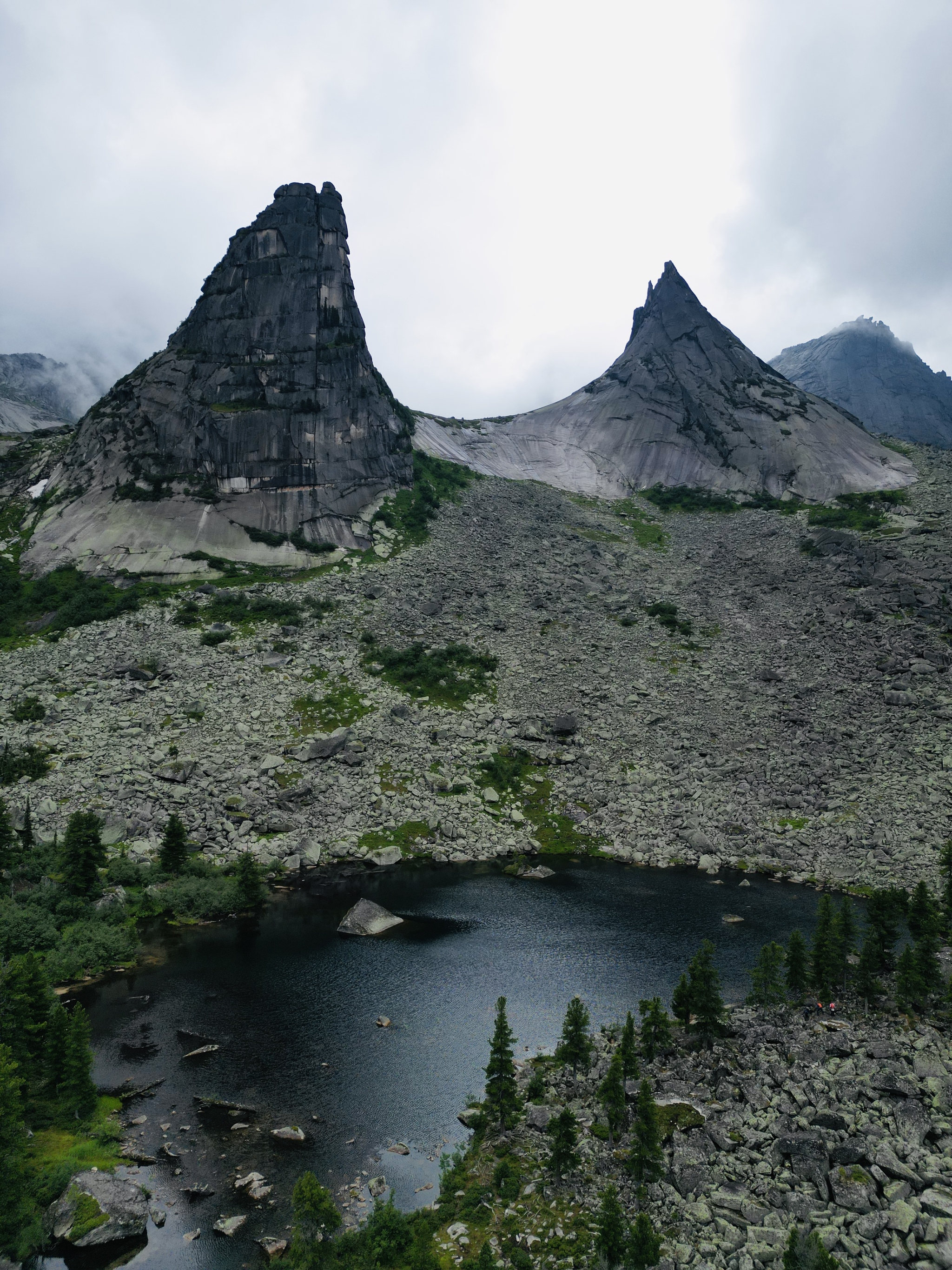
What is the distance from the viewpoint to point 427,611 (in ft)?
297

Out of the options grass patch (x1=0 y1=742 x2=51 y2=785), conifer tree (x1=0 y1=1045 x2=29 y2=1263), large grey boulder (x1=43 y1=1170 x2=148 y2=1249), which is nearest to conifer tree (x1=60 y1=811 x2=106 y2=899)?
grass patch (x1=0 y1=742 x2=51 y2=785)

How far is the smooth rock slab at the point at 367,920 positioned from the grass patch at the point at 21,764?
2879 cm

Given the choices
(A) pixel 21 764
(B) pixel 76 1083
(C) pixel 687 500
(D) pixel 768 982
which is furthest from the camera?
(C) pixel 687 500

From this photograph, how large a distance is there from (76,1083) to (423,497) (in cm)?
9807

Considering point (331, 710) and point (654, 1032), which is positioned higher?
point (331, 710)

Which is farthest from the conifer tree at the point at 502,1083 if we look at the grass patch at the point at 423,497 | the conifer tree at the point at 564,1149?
the grass patch at the point at 423,497

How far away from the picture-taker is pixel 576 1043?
30.9m

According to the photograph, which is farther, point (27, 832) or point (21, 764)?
point (21, 764)

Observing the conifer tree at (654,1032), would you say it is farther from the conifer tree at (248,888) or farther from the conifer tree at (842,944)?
the conifer tree at (248,888)

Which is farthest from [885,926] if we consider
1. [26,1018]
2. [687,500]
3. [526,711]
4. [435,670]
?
[687,500]

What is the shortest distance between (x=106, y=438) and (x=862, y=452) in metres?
134

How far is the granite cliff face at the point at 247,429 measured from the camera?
95438mm

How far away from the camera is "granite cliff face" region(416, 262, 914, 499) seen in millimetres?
134000

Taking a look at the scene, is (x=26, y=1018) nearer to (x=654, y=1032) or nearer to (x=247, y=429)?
(x=654, y=1032)
